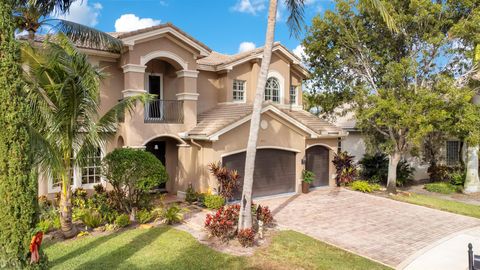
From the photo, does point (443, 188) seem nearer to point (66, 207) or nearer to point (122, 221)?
point (122, 221)

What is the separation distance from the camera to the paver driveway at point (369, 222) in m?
11.1

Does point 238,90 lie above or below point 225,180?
above

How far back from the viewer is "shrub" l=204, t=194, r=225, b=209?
592 inches

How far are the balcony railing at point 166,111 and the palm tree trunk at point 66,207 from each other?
6.92 m

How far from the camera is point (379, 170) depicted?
924 inches

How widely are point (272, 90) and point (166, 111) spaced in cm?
739

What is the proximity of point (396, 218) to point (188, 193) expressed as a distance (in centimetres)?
953

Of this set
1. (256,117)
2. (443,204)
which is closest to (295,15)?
(256,117)

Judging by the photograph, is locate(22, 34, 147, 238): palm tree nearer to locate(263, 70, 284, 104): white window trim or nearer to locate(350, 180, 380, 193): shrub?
locate(263, 70, 284, 104): white window trim

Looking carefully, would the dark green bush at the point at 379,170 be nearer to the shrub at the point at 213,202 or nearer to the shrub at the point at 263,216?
the shrub at the point at 213,202

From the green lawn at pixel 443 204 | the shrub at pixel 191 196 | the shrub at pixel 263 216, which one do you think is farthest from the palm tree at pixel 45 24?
the green lawn at pixel 443 204

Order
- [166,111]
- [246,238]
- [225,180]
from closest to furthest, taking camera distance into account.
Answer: [246,238], [225,180], [166,111]

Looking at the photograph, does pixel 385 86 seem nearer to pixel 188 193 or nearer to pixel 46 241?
pixel 188 193

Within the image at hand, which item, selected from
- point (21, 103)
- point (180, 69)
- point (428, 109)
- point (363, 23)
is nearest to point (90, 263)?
point (21, 103)
